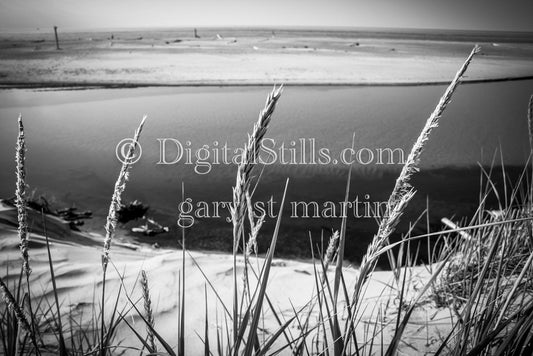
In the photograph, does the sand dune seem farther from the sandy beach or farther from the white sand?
the sandy beach

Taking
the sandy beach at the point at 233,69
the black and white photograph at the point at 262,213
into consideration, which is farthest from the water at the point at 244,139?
the sandy beach at the point at 233,69

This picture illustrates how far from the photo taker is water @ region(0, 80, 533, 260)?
4125 mm

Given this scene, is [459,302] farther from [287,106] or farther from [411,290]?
[287,106]

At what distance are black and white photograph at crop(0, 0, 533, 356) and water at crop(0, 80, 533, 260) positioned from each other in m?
0.03

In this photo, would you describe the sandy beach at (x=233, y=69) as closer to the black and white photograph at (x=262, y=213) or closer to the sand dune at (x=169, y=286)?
the black and white photograph at (x=262, y=213)

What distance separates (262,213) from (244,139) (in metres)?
2.37

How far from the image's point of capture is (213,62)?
12391 millimetres

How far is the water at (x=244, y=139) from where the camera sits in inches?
162

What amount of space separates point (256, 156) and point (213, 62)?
12886mm

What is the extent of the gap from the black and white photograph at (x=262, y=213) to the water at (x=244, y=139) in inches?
1.3
